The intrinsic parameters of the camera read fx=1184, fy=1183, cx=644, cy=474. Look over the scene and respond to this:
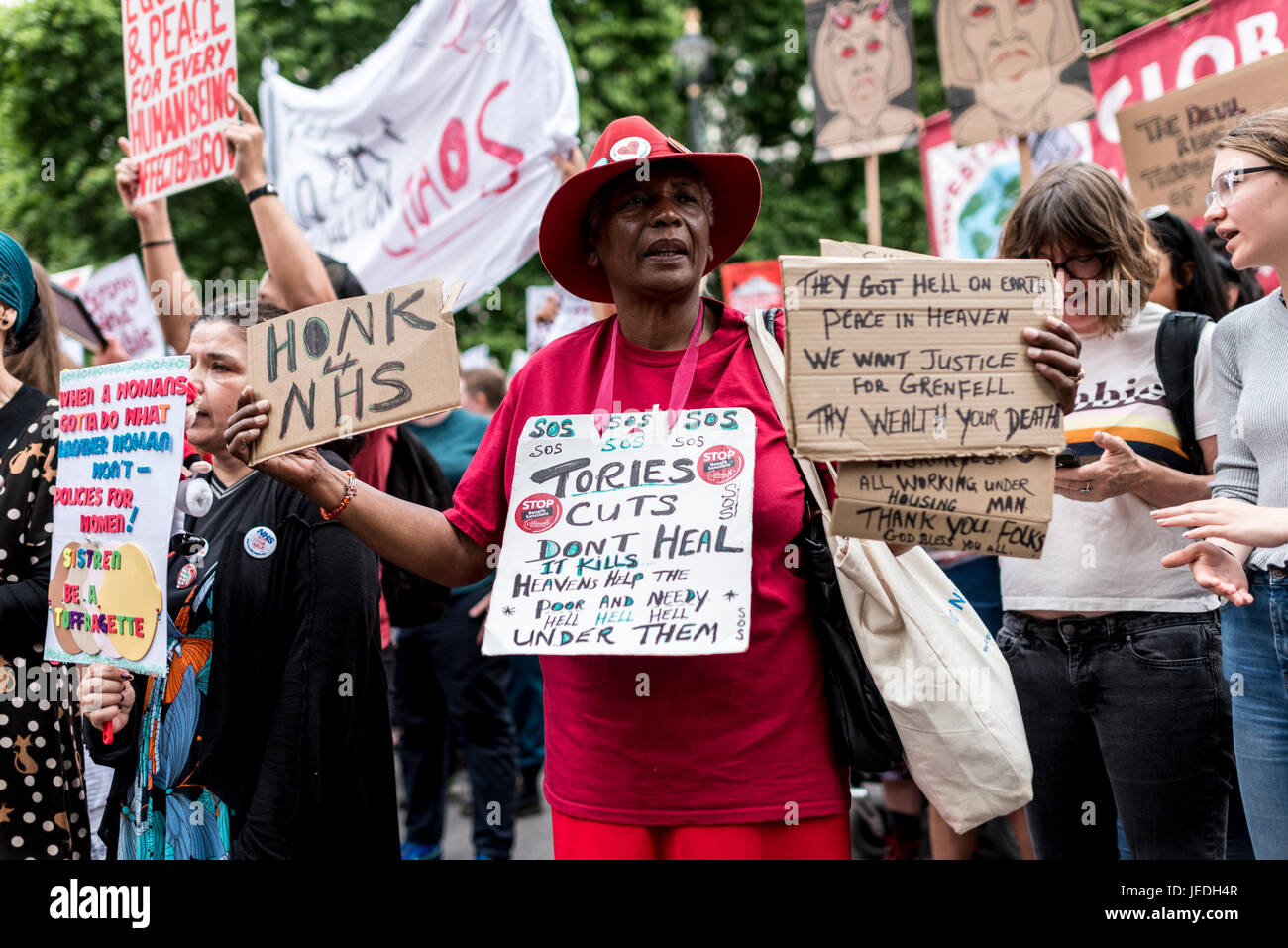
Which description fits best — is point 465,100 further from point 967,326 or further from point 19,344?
point 967,326

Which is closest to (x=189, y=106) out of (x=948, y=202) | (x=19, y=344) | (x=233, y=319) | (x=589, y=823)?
(x=19, y=344)

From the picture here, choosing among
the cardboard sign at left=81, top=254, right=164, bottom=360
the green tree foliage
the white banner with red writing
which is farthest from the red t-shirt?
the green tree foliage

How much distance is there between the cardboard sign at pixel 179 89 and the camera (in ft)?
12.6

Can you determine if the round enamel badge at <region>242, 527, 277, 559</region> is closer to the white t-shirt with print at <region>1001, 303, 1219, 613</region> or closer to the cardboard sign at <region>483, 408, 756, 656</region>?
the cardboard sign at <region>483, 408, 756, 656</region>

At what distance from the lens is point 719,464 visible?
7.36 feet

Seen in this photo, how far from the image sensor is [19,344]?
3207 millimetres

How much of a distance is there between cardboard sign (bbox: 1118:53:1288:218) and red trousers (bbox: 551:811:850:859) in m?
2.74

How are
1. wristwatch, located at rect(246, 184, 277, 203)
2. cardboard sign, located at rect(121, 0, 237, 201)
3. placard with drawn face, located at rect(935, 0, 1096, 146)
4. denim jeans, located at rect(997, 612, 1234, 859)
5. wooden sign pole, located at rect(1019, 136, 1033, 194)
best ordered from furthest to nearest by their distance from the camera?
placard with drawn face, located at rect(935, 0, 1096, 146) → wooden sign pole, located at rect(1019, 136, 1033, 194) → cardboard sign, located at rect(121, 0, 237, 201) → wristwatch, located at rect(246, 184, 277, 203) → denim jeans, located at rect(997, 612, 1234, 859)

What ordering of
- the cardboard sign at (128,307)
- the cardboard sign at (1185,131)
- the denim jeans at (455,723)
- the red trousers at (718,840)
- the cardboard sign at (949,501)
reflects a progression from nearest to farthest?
the cardboard sign at (949,501)
the red trousers at (718,840)
the cardboard sign at (1185,131)
the denim jeans at (455,723)
the cardboard sign at (128,307)

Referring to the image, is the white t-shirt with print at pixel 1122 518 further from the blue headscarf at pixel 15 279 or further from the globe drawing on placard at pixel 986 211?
the globe drawing on placard at pixel 986 211

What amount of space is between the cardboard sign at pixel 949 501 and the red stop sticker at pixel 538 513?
557mm

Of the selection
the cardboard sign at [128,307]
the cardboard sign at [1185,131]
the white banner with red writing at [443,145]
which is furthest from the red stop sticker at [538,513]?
the cardboard sign at [128,307]

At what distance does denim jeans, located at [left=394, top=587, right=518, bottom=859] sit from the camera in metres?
5.10
